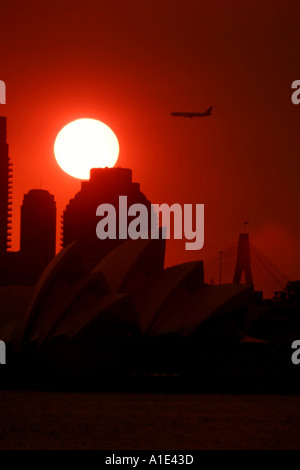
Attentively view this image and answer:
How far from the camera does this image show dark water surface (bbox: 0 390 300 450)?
51.7 ft

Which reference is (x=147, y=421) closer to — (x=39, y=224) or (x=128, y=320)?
(x=128, y=320)

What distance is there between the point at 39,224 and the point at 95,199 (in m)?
34.5

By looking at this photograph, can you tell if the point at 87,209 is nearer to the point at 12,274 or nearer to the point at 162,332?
the point at 12,274

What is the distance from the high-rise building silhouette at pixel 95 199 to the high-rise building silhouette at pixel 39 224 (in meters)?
21.7

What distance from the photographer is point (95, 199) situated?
125 metres

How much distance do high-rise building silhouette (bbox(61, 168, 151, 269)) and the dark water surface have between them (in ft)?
314

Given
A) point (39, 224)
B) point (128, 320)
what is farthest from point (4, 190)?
point (128, 320)

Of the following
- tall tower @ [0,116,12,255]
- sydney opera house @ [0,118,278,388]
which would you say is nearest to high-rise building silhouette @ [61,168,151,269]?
tall tower @ [0,116,12,255]

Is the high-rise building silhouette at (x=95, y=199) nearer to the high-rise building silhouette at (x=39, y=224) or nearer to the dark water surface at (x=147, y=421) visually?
the high-rise building silhouette at (x=39, y=224)

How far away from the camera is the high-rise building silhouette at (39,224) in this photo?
5930 inches

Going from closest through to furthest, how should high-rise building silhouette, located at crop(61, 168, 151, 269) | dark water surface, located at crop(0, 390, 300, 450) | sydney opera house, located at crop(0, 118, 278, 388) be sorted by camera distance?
dark water surface, located at crop(0, 390, 300, 450) → sydney opera house, located at crop(0, 118, 278, 388) → high-rise building silhouette, located at crop(61, 168, 151, 269)

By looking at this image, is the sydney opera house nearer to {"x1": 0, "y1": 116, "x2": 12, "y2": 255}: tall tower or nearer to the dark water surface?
the dark water surface

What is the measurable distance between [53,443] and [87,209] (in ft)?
369
